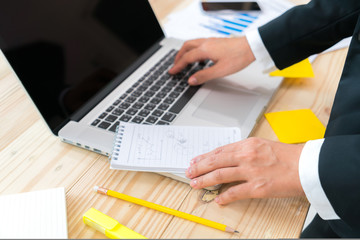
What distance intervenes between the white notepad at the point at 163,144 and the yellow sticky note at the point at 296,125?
0.09 metres

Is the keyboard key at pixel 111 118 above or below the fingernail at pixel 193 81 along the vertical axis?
above

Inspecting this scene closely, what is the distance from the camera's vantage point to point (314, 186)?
49 cm

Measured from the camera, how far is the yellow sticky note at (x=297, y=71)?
2.61 ft

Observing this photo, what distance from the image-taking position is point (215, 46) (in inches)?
31.3

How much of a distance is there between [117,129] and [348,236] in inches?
15.6

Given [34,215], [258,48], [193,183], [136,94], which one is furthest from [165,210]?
[258,48]

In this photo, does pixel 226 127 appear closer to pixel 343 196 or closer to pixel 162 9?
pixel 343 196

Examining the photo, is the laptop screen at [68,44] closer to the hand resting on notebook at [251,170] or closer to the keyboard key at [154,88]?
the keyboard key at [154,88]

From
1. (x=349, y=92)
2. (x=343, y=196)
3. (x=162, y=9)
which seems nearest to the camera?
(x=343, y=196)

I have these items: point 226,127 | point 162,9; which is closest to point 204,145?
point 226,127

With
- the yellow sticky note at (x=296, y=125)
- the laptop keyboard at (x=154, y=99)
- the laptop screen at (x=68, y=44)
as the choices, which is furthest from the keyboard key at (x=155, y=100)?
the yellow sticky note at (x=296, y=125)

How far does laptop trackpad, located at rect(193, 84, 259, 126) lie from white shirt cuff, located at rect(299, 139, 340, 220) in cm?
17

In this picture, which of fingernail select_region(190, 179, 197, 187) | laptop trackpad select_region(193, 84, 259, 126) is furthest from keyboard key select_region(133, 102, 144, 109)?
fingernail select_region(190, 179, 197, 187)

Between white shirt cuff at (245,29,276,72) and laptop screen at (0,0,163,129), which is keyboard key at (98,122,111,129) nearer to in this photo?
laptop screen at (0,0,163,129)
